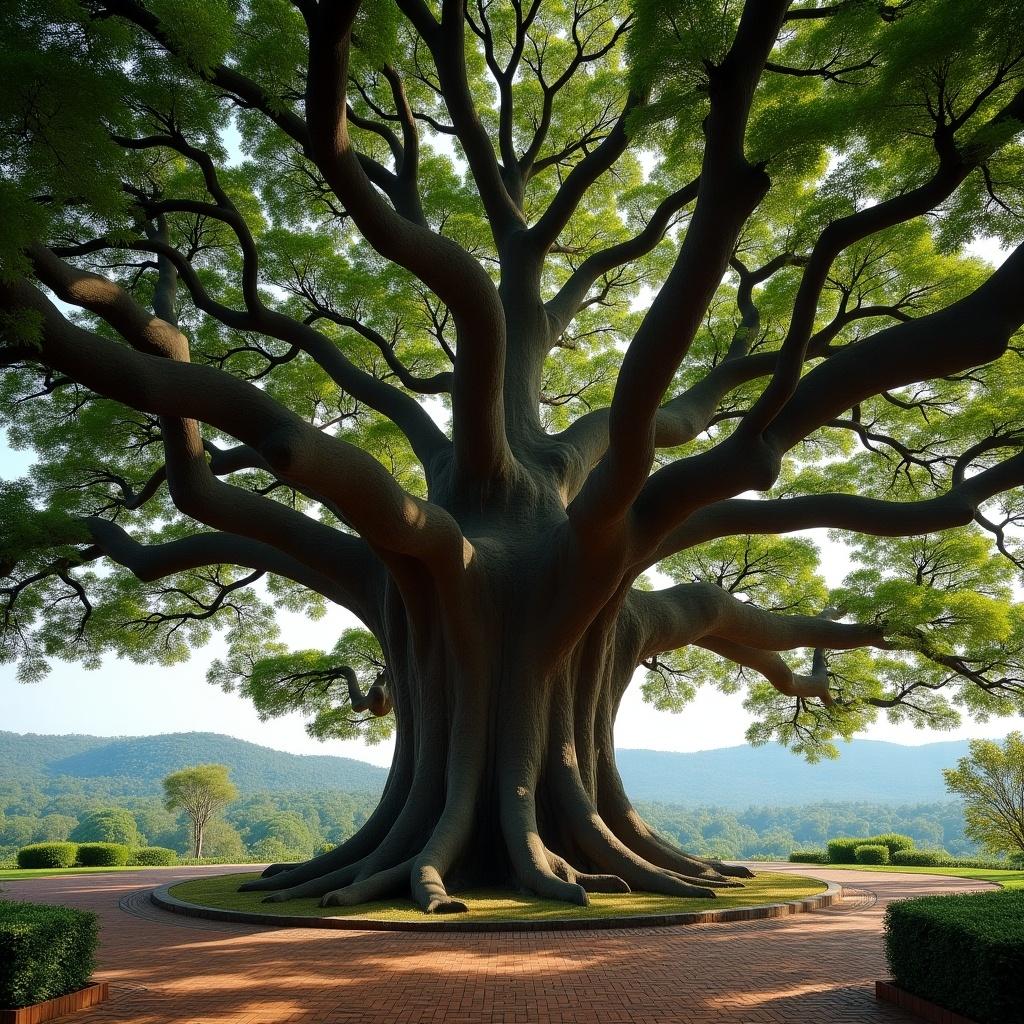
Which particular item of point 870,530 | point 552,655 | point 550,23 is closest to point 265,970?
point 552,655

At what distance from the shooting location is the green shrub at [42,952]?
198 inches

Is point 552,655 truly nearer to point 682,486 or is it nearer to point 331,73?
point 682,486

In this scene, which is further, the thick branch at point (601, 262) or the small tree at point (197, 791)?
the small tree at point (197, 791)

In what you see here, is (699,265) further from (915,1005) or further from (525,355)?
(525,355)

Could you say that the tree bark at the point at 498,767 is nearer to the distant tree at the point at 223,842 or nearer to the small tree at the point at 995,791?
the small tree at the point at 995,791

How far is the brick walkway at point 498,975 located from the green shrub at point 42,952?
296 millimetres

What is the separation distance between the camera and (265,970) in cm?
630

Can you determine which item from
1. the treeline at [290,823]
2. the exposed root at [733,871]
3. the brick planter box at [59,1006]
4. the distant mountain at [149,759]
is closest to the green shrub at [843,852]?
the exposed root at [733,871]

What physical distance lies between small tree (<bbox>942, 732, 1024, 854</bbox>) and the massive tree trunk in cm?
1163

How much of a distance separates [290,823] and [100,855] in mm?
61798

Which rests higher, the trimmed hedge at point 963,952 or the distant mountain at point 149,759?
the distant mountain at point 149,759

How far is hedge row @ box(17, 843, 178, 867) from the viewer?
2064cm

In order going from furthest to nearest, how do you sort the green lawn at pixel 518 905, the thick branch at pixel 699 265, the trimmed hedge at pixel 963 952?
the green lawn at pixel 518 905, the thick branch at pixel 699 265, the trimmed hedge at pixel 963 952

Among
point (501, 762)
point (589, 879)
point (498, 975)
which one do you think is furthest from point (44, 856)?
point (498, 975)
